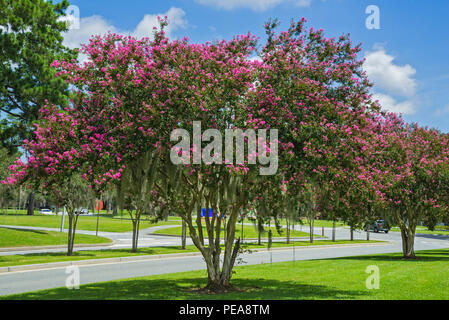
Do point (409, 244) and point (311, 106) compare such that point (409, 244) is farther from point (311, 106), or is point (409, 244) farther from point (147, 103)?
point (147, 103)

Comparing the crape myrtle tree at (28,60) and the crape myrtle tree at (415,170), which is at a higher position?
the crape myrtle tree at (28,60)

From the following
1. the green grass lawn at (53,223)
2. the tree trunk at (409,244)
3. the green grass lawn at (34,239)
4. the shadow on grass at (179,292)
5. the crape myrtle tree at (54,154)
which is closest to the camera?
the crape myrtle tree at (54,154)

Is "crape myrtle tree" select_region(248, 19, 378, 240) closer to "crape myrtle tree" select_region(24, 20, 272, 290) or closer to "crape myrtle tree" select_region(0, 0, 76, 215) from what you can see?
"crape myrtle tree" select_region(24, 20, 272, 290)

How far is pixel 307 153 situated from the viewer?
9766 mm

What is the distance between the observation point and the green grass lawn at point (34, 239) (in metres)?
27.8

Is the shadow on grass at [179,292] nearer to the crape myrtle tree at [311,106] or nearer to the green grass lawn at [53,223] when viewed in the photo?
the crape myrtle tree at [311,106]

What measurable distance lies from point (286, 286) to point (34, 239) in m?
22.1

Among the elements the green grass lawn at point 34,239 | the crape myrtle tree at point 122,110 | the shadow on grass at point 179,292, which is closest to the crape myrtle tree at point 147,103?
the crape myrtle tree at point 122,110

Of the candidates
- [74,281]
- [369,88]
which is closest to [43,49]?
[74,281]

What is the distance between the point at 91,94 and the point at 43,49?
27955 mm

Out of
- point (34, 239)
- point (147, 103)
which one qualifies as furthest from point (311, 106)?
point (34, 239)

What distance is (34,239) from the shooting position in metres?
29.5
